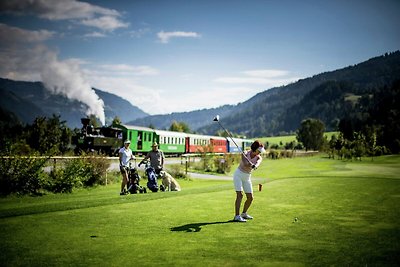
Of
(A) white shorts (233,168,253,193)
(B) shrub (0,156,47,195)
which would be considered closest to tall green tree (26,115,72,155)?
(B) shrub (0,156,47,195)

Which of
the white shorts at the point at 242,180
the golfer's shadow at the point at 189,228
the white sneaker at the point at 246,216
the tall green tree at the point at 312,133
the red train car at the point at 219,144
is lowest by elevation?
the golfer's shadow at the point at 189,228

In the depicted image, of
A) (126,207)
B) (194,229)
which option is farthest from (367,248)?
(126,207)

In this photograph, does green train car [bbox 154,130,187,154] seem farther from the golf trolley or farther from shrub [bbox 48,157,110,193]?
the golf trolley

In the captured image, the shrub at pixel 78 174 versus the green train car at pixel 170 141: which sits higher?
the green train car at pixel 170 141

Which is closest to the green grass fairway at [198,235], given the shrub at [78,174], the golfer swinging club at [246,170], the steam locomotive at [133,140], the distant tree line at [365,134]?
the golfer swinging club at [246,170]

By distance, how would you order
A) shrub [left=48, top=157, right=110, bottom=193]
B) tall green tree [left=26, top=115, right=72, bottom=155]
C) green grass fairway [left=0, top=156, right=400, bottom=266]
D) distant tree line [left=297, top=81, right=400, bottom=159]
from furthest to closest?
distant tree line [left=297, top=81, right=400, bottom=159] < tall green tree [left=26, top=115, right=72, bottom=155] < shrub [left=48, top=157, right=110, bottom=193] < green grass fairway [left=0, top=156, right=400, bottom=266]

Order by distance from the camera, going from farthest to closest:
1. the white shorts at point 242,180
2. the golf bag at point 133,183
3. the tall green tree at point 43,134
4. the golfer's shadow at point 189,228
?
1. the tall green tree at point 43,134
2. the golf bag at point 133,183
3. the white shorts at point 242,180
4. the golfer's shadow at point 189,228

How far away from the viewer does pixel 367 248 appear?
6.14 metres

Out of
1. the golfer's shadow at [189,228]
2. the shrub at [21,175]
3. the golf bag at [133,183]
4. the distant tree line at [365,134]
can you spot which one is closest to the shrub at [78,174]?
the shrub at [21,175]

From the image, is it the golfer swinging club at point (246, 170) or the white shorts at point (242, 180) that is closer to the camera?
the golfer swinging club at point (246, 170)

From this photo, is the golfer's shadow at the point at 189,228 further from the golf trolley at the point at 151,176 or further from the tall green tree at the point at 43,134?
the tall green tree at the point at 43,134

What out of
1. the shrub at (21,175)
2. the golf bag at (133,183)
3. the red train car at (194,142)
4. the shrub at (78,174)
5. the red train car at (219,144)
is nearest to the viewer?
the shrub at (21,175)

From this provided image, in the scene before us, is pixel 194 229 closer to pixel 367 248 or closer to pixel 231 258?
pixel 231 258

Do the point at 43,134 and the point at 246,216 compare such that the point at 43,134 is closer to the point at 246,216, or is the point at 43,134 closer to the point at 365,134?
the point at 246,216
